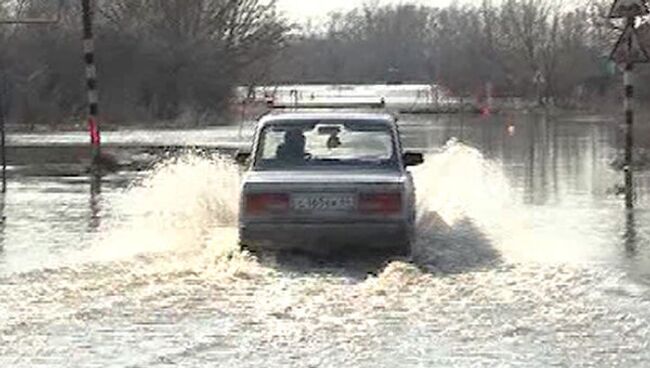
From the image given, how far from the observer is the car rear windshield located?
46.2ft

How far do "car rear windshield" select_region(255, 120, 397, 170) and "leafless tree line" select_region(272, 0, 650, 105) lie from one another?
26694 mm

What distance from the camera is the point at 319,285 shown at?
11.5m

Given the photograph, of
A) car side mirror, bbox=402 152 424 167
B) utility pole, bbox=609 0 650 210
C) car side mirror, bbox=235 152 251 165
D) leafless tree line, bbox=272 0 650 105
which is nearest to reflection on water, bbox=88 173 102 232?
car side mirror, bbox=235 152 251 165

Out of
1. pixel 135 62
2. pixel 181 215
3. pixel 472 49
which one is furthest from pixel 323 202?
pixel 472 49

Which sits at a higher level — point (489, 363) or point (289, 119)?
point (289, 119)

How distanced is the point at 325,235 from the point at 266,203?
0.61 meters

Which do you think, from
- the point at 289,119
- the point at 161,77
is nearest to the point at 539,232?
the point at 289,119

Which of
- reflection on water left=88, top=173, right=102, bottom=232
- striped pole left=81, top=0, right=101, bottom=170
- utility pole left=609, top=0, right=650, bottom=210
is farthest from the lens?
striped pole left=81, top=0, right=101, bottom=170

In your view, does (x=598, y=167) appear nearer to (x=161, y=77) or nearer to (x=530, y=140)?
(x=530, y=140)

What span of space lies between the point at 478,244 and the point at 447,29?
136069mm

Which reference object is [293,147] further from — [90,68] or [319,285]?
[90,68]

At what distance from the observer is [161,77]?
69.4 m

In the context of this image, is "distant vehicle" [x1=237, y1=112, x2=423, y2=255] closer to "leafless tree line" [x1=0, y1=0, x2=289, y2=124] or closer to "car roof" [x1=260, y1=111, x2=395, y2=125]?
"car roof" [x1=260, y1=111, x2=395, y2=125]

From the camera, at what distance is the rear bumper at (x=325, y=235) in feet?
41.9
